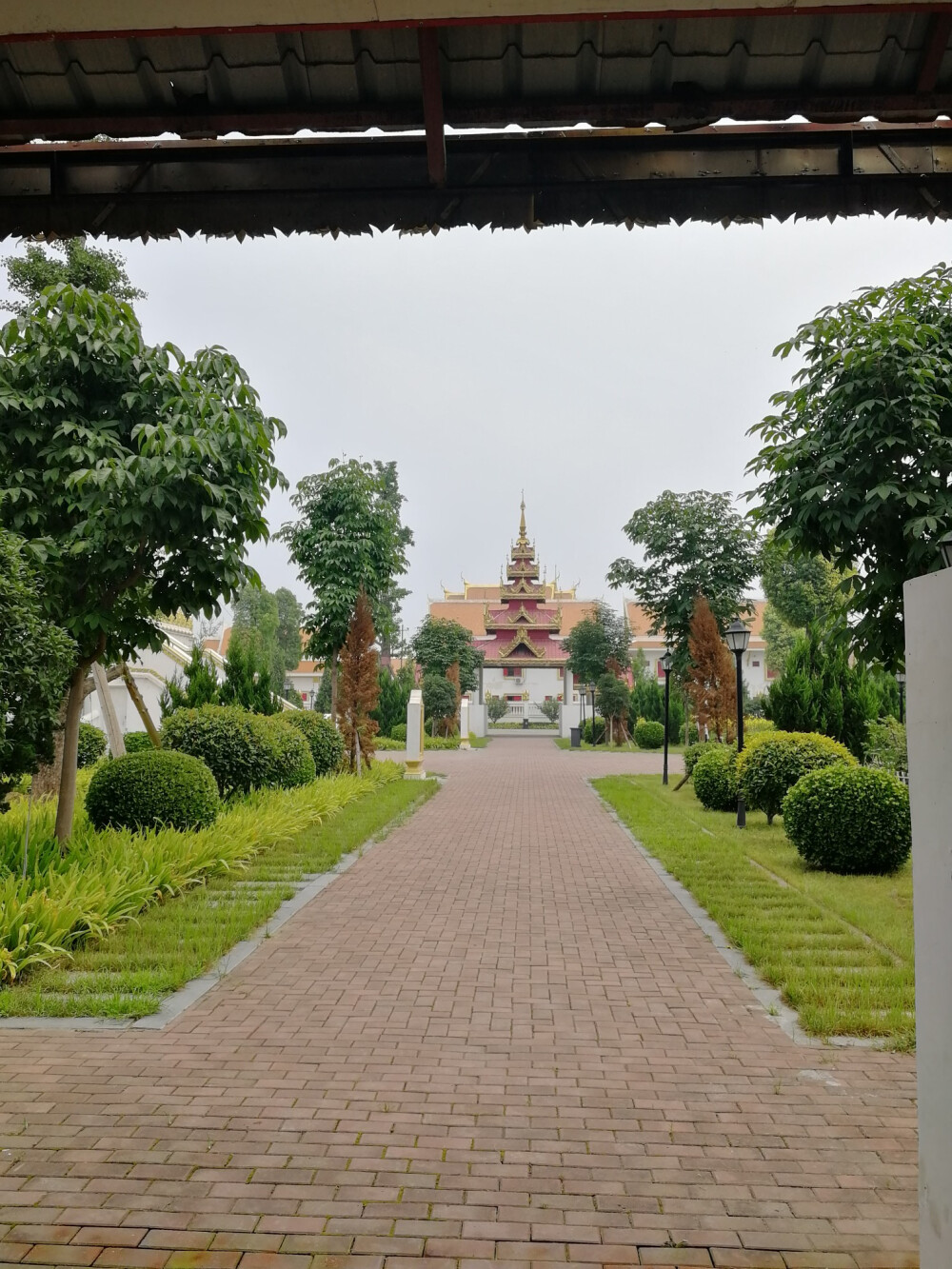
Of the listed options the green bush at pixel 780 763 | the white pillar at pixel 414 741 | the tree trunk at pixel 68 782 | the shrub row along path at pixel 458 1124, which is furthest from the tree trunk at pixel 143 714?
the white pillar at pixel 414 741

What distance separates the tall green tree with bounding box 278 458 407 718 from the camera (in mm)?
19750

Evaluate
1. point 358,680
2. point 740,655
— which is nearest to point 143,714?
point 358,680

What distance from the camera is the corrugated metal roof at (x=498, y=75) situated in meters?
2.67

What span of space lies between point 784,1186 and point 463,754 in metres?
28.2

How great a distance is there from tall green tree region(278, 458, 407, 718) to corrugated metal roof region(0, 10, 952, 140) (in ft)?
54.8

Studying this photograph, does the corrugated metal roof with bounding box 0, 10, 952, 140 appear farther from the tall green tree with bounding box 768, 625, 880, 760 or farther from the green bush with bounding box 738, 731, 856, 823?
the tall green tree with bounding box 768, 625, 880, 760

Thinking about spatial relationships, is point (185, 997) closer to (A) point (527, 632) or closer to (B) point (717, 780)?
(B) point (717, 780)

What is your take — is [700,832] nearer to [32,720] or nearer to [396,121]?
[32,720]

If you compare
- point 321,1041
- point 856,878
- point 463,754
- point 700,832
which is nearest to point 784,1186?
point 321,1041

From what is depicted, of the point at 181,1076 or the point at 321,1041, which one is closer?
the point at 181,1076

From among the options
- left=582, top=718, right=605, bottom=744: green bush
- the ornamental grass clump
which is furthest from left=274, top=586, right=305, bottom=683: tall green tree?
the ornamental grass clump

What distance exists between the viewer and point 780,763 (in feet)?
39.9

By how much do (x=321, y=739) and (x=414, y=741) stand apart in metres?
4.09

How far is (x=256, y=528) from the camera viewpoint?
854 centimetres
